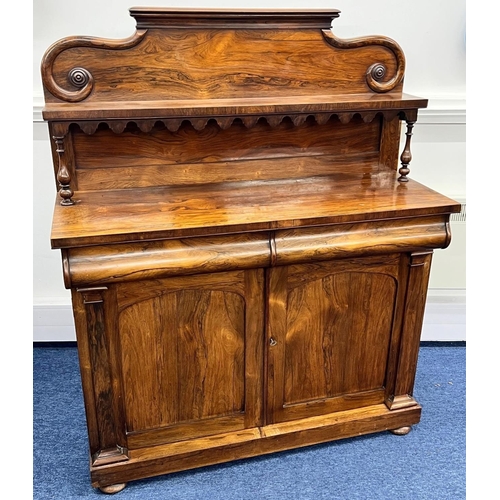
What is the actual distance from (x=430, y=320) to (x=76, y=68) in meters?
1.80

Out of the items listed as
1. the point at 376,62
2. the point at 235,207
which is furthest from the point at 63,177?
the point at 376,62

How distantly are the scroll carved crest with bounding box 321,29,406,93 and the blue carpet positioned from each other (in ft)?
3.98

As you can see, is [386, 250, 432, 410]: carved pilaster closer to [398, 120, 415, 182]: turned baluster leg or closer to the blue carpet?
the blue carpet

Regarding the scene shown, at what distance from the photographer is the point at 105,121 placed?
1.60 m

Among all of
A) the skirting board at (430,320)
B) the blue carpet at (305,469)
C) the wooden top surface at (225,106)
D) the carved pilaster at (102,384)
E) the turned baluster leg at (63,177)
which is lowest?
the blue carpet at (305,469)

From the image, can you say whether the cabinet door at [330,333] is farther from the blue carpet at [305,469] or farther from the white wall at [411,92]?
the white wall at [411,92]

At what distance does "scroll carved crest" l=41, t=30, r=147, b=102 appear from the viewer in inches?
64.2

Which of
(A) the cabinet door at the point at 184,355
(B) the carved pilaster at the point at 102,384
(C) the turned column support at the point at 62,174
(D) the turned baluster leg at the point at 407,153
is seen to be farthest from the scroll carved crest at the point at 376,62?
(B) the carved pilaster at the point at 102,384

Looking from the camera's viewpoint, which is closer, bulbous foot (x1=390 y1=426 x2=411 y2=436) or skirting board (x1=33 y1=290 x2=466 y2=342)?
bulbous foot (x1=390 y1=426 x2=411 y2=436)

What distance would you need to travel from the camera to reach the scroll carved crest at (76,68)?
1631 millimetres

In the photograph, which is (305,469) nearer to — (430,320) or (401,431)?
(401,431)

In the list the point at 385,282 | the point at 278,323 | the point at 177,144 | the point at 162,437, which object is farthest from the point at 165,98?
the point at 162,437

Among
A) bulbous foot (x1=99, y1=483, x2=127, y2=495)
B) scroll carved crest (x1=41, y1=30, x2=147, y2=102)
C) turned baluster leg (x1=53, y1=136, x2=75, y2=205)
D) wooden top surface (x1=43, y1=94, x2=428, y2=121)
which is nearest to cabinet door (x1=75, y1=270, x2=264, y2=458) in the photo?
bulbous foot (x1=99, y1=483, x2=127, y2=495)
